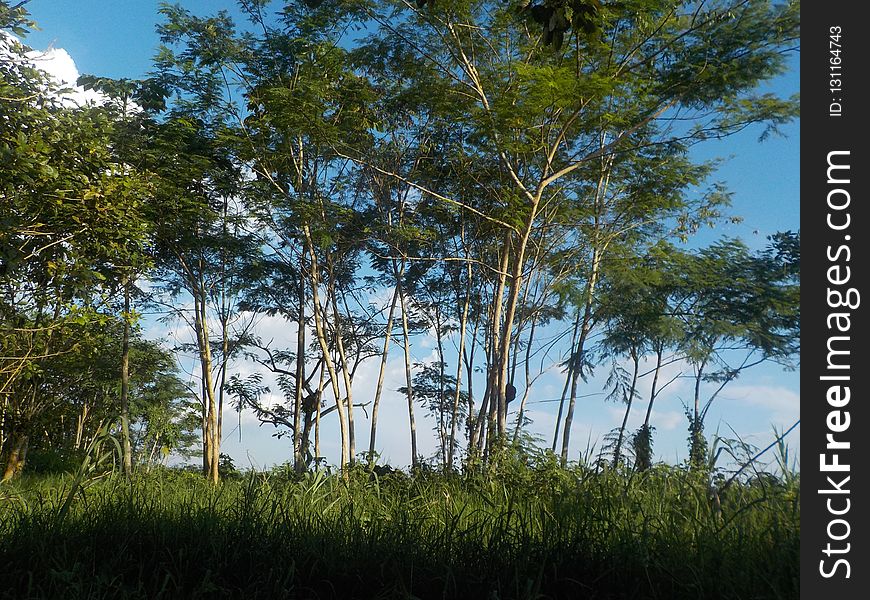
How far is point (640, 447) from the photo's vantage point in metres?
4.35

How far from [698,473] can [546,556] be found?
1.50 meters

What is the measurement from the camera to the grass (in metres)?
2.39

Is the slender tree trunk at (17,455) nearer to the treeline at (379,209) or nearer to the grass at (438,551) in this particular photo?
the treeline at (379,209)

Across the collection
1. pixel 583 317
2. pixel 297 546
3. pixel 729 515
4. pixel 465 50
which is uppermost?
pixel 465 50

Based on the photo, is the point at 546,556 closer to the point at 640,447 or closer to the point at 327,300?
the point at 640,447

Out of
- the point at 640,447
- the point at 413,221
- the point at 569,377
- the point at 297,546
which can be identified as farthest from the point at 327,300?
the point at 297,546

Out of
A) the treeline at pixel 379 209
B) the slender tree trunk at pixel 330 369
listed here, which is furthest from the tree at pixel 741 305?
the slender tree trunk at pixel 330 369
